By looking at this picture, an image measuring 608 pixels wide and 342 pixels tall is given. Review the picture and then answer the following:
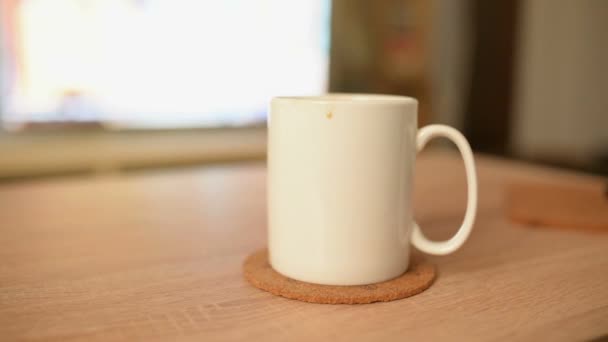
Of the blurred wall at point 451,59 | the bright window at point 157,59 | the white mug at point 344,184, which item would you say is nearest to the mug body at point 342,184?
the white mug at point 344,184

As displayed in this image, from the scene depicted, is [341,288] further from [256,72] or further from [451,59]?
[451,59]

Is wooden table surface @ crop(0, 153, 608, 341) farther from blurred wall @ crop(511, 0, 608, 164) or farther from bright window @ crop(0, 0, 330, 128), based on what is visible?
blurred wall @ crop(511, 0, 608, 164)

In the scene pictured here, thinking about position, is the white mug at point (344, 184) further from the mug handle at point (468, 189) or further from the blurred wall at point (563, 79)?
the blurred wall at point (563, 79)

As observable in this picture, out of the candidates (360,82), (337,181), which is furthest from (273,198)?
(360,82)

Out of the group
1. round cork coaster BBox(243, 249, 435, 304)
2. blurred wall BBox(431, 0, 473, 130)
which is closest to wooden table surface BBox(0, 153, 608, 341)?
round cork coaster BBox(243, 249, 435, 304)

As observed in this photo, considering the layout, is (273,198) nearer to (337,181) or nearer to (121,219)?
(337,181)

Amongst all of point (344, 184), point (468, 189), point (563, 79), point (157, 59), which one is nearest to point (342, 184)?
point (344, 184)
